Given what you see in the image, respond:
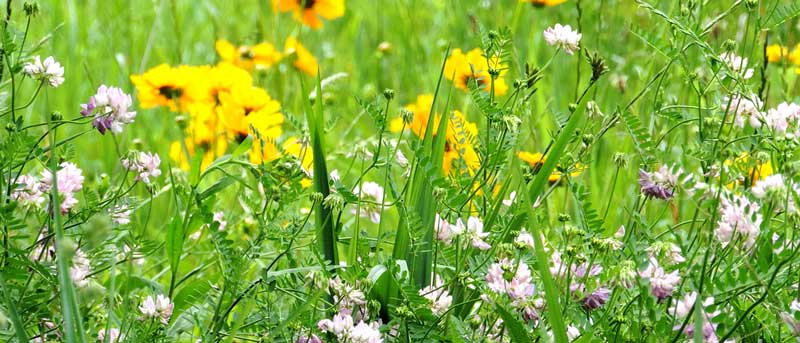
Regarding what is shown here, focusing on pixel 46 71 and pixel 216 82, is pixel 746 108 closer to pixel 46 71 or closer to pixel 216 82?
pixel 46 71

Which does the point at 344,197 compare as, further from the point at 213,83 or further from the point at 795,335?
the point at 213,83

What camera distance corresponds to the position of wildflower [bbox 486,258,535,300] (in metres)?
1.25

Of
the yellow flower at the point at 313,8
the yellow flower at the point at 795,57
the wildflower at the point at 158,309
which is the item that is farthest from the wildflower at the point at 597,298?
the yellow flower at the point at 313,8

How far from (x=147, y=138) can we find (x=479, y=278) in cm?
162

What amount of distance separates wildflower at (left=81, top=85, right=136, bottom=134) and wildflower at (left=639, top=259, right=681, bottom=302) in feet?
2.05

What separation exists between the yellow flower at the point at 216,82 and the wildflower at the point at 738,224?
3.73ft

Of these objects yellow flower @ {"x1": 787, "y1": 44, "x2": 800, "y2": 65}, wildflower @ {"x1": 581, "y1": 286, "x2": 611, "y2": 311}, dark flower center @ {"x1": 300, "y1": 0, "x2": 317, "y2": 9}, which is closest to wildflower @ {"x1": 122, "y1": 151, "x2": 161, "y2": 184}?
wildflower @ {"x1": 581, "y1": 286, "x2": 611, "y2": 311}

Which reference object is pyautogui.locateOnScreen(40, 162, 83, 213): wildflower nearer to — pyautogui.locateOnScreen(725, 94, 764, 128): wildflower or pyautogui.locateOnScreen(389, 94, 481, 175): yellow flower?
pyautogui.locateOnScreen(389, 94, 481, 175): yellow flower

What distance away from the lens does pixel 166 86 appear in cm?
223

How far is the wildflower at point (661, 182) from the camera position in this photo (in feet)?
4.06

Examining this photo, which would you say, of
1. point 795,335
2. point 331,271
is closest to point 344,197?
point 331,271

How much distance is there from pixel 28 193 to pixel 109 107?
0.14 meters

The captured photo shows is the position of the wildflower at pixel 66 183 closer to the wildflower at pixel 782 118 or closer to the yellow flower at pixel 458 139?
the yellow flower at pixel 458 139

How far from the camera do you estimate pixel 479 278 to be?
1.32 meters
